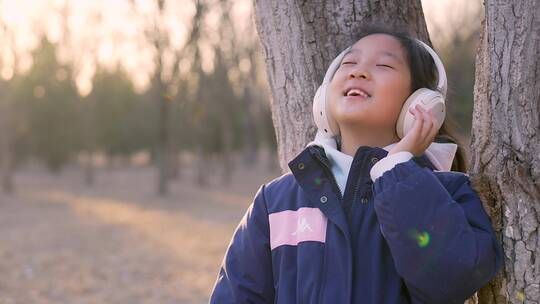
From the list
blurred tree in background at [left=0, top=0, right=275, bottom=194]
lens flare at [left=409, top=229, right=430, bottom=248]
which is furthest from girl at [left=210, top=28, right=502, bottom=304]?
blurred tree in background at [left=0, top=0, right=275, bottom=194]

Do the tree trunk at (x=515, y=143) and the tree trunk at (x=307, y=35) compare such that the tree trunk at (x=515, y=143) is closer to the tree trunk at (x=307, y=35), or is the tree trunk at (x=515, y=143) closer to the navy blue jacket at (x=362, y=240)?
the navy blue jacket at (x=362, y=240)

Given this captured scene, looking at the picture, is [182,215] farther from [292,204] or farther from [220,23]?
[292,204]

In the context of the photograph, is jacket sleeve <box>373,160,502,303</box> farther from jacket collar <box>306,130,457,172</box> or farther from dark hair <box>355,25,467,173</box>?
dark hair <box>355,25,467,173</box>

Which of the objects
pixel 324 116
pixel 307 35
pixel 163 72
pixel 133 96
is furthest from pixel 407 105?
pixel 133 96

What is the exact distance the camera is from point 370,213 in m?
1.97

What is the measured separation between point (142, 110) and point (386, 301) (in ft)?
132

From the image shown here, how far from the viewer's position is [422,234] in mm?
1786

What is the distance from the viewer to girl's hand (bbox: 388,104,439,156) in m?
1.98

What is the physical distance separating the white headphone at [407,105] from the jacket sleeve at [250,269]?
36 centimetres

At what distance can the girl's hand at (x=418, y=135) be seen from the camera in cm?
198

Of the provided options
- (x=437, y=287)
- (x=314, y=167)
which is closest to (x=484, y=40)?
(x=314, y=167)

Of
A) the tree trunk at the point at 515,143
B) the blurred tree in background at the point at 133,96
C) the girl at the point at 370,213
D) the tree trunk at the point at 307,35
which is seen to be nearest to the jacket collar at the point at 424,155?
the girl at the point at 370,213

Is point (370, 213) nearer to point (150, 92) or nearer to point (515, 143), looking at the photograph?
point (515, 143)

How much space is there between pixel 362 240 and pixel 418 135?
0.37 meters
